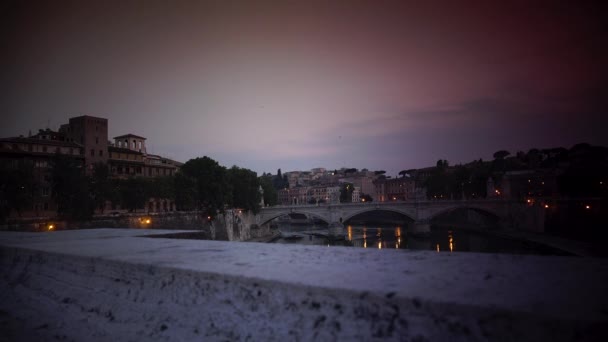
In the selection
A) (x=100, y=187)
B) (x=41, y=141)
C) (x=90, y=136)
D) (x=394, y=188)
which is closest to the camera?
(x=100, y=187)

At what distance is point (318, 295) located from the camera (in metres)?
1.66

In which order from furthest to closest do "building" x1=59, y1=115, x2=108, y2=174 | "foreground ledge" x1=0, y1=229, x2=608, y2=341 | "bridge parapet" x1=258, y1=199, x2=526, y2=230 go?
"bridge parapet" x1=258, y1=199, x2=526, y2=230 → "building" x1=59, y1=115, x2=108, y2=174 → "foreground ledge" x1=0, y1=229, x2=608, y2=341

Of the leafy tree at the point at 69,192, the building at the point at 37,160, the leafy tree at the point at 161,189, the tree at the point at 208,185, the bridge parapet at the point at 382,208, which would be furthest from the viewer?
the bridge parapet at the point at 382,208

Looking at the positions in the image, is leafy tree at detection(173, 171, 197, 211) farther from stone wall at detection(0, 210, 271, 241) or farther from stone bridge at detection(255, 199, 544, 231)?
stone bridge at detection(255, 199, 544, 231)

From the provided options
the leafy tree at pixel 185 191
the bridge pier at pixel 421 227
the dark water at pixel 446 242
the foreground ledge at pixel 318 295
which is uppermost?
the leafy tree at pixel 185 191

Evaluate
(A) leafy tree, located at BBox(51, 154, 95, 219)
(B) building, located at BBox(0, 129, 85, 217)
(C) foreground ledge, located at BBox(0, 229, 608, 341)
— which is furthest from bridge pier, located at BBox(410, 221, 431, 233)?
(C) foreground ledge, located at BBox(0, 229, 608, 341)

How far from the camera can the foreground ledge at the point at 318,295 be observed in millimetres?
1287

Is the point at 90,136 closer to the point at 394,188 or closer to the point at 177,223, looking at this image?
the point at 177,223

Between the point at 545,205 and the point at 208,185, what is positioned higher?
the point at 208,185

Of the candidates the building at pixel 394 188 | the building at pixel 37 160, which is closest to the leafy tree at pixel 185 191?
the building at pixel 37 160

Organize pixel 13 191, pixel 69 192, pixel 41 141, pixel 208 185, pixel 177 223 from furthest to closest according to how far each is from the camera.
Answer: pixel 208 185, pixel 41 141, pixel 177 223, pixel 69 192, pixel 13 191

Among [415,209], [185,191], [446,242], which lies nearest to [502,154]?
[415,209]

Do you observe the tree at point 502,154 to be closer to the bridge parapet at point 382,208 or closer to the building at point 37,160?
the bridge parapet at point 382,208

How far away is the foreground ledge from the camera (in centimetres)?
129
